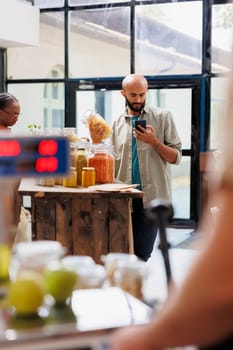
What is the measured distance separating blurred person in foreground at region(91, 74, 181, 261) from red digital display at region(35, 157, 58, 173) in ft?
8.79

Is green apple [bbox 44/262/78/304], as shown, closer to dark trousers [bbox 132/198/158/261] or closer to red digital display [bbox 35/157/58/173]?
red digital display [bbox 35/157/58/173]

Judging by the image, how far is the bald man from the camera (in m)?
3.96

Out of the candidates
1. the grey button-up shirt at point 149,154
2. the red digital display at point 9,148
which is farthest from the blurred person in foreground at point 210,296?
the grey button-up shirt at point 149,154

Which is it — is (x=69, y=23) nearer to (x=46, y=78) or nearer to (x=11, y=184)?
(x=46, y=78)

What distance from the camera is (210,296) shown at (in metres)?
0.98

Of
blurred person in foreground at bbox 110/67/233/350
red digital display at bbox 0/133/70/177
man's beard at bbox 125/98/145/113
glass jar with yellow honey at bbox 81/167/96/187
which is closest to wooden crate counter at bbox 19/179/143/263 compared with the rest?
glass jar with yellow honey at bbox 81/167/96/187

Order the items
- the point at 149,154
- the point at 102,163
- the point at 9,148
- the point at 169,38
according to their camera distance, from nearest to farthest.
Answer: the point at 9,148, the point at 102,163, the point at 149,154, the point at 169,38

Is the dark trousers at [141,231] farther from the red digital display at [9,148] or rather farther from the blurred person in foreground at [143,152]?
the red digital display at [9,148]

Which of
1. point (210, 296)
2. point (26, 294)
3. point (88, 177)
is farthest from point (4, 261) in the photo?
point (88, 177)

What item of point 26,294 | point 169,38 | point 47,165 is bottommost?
point 26,294

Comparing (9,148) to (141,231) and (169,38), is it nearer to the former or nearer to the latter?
(141,231)

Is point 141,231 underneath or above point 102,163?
underneath

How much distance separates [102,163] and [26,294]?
8.46ft

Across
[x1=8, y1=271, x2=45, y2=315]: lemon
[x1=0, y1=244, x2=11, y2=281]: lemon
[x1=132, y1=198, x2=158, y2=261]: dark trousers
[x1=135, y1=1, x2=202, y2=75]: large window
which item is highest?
[x1=135, y1=1, x2=202, y2=75]: large window
